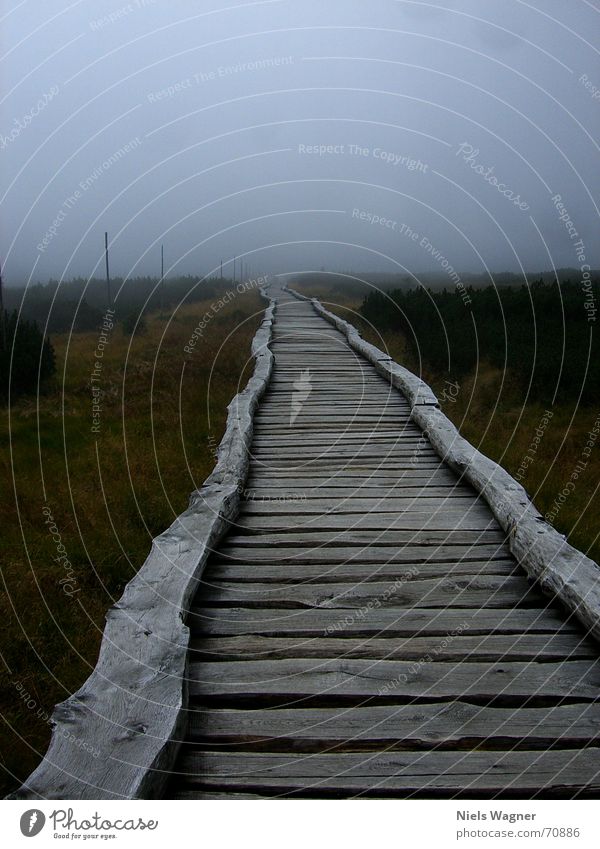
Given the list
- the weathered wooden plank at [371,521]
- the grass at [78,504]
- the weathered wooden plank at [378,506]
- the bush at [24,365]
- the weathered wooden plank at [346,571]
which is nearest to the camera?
the weathered wooden plank at [346,571]

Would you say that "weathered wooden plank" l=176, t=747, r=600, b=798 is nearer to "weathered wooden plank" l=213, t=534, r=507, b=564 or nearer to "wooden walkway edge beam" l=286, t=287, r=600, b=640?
"wooden walkway edge beam" l=286, t=287, r=600, b=640

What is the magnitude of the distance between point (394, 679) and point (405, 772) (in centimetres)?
49

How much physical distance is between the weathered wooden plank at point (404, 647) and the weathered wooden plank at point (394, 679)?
0.04 metres

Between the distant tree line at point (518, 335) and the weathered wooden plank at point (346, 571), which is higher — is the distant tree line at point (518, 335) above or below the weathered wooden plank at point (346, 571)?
above

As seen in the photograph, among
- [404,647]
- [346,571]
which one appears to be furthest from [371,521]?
[404,647]

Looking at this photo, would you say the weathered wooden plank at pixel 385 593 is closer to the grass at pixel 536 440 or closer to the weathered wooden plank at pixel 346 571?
the weathered wooden plank at pixel 346 571

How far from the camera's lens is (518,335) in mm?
14820

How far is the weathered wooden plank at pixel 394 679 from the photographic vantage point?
2.73 m

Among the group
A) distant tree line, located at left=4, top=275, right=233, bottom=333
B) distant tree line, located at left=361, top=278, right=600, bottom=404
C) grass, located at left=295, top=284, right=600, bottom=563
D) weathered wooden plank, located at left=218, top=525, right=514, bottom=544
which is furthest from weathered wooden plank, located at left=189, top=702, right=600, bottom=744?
distant tree line, located at left=4, top=275, right=233, bottom=333

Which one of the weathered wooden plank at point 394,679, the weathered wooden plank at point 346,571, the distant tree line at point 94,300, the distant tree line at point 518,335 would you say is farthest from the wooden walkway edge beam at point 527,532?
the distant tree line at point 94,300

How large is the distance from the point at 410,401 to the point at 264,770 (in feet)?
18.6

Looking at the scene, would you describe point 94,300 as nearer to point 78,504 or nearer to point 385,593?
point 78,504
